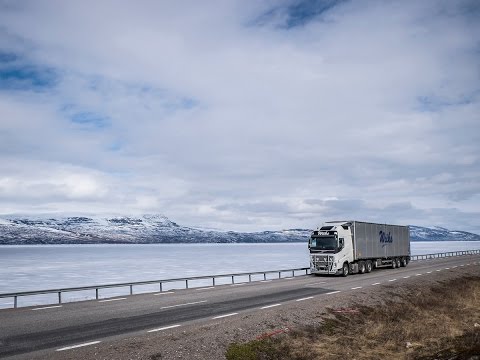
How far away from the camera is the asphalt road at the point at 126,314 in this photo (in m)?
14.2

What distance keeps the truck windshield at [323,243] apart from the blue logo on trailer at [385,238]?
867 cm

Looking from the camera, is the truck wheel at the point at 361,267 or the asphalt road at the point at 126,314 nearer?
the asphalt road at the point at 126,314

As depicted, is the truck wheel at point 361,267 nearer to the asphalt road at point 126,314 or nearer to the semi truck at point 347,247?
the semi truck at point 347,247

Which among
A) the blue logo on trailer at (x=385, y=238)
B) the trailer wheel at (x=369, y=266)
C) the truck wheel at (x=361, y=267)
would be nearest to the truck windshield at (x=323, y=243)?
the truck wheel at (x=361, y=267)

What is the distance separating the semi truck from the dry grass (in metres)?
8.76

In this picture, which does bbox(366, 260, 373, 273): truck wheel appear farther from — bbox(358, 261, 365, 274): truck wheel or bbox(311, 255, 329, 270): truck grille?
bbox(311, 255, 329, 270): truck grille

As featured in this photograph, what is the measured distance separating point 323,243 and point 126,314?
20066mm

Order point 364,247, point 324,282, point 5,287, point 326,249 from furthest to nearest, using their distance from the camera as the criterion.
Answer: point 5,287 < point 364,247 < point 326,249 < point 324,282

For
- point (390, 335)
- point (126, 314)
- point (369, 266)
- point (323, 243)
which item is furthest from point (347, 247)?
point (126, 314)

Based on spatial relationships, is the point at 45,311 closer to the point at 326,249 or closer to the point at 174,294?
the point at 174,294

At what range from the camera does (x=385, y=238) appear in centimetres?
4325

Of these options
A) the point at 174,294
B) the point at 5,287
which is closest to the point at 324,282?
the point at 174,294

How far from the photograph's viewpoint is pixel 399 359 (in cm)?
1513

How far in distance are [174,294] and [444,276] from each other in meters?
23.3
